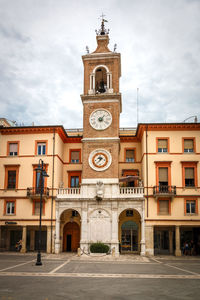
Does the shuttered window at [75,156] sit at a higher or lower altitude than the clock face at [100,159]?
higher

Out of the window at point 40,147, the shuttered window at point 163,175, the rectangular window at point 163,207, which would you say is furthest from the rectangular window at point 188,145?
the window at point 40,147

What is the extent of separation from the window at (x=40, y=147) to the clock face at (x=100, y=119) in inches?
263

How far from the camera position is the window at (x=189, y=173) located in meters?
38.4

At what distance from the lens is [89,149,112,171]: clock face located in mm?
38938

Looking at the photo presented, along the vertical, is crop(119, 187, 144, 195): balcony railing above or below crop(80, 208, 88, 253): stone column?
above

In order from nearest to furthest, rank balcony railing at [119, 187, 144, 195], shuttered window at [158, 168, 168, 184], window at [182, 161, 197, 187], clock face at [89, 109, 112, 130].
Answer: balcony railing at [119, 187, 144, 195]
window at [182, 161, 197, 187]
shuttered window at [158, 168, 168, 184]
clock face at [89, 109, 112, 130]

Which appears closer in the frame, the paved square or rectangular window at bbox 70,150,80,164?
the paved square

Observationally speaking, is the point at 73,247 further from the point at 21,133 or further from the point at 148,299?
the point at 148,299

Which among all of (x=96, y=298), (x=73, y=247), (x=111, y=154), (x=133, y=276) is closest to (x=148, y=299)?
(x=96, y=298)

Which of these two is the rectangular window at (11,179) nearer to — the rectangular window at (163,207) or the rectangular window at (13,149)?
the rectangular window at (13,149)

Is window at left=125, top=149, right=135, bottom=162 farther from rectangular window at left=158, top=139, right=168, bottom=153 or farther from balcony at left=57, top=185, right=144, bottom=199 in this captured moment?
→ balcony at left=57, top=185, right=144, bottom=199

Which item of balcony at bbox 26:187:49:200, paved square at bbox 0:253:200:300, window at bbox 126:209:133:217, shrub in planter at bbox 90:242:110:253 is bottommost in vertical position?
shrub in planter at bbox 90:242:110:253

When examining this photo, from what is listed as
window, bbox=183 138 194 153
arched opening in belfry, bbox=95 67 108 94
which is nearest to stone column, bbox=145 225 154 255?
window, bbox=183 138 194 153

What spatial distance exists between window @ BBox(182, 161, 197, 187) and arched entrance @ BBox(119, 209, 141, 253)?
7509 mm
